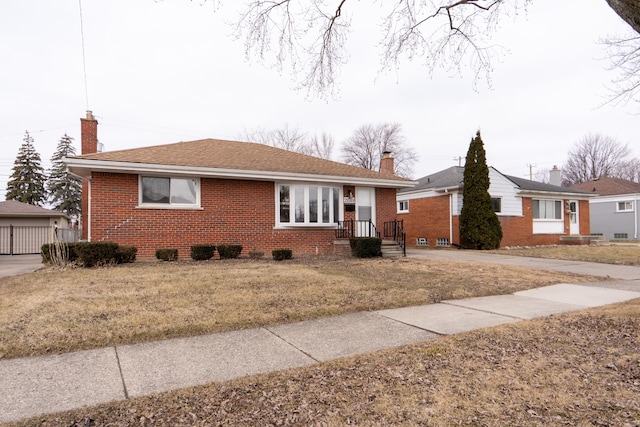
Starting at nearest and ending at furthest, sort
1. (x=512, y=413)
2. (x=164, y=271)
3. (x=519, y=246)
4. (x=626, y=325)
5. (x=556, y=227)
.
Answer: (x=512, y=413) < (x=626, y=325) < (x=164, y=271) < (x=519, y=246) < (x=556, y=227)

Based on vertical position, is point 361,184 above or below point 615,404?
above

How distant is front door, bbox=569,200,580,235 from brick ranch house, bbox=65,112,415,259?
43.7ft

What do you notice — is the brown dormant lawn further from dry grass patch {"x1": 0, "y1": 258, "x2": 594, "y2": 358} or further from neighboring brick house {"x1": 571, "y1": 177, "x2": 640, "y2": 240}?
neighboring brick house {"x1": 571, "y1": 177, "x2": 640, "y2": 240}

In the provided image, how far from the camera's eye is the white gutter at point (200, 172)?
1134 centimetres

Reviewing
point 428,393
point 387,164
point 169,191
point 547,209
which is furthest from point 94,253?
point 547,209

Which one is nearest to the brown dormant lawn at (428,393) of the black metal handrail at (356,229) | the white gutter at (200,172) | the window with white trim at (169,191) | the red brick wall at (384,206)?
the white gutter at (200,172)

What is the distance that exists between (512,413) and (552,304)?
176 inches

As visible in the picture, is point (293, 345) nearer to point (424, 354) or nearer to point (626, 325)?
point (424, 354)

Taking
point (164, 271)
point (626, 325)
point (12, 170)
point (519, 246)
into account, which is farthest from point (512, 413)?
point (12, 170)

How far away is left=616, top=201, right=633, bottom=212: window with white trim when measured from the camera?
29.2 metres

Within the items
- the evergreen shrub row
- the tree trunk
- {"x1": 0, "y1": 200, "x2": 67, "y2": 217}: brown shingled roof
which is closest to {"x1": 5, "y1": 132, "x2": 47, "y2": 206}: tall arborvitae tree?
{"x1": 0, "y1": 200, "x2": 67, "y2": 217}: brown shingled roof

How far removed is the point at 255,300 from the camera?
6227mm

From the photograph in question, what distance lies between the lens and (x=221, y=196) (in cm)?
1322

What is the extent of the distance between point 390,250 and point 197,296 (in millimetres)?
9066
